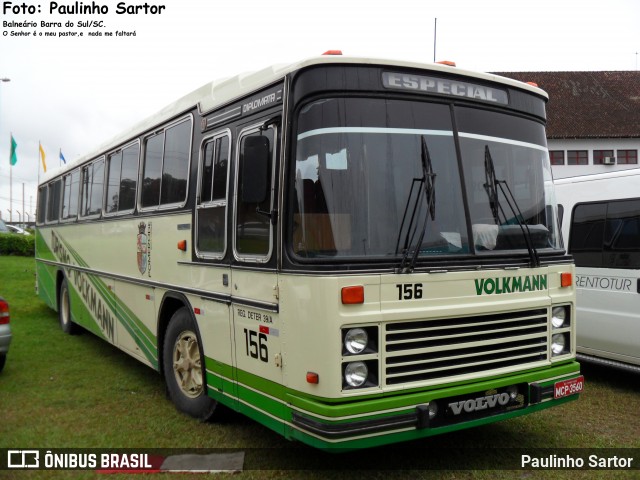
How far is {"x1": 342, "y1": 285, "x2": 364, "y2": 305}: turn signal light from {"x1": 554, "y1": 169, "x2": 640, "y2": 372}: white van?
4.37m

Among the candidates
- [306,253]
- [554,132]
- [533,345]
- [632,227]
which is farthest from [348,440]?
Answer: [554,132]

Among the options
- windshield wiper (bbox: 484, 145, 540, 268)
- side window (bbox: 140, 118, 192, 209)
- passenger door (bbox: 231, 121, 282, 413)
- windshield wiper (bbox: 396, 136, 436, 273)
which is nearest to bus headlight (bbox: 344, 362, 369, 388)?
passenger door (bbox: 231, 121, 282, 413)

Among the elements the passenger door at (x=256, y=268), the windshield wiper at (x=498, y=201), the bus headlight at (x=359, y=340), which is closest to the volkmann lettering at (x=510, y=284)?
the windshield wiper at (x=498, y=201)

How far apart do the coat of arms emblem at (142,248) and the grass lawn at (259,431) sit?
1.48 m

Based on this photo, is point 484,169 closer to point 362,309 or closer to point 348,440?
point 362,309

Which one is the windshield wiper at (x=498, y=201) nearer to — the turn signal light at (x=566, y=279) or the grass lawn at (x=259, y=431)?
the turn signal light at (x=566, y=279)

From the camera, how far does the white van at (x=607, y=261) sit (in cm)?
733

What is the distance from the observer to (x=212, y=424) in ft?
20.3

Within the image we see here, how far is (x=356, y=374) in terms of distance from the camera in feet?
14.2

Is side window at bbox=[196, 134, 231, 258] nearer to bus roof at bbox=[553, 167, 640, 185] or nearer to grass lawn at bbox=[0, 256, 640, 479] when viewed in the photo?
grass lawn at bbox=[0, 256, 640, 479]

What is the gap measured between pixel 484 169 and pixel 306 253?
160cm

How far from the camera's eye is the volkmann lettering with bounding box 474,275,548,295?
15.7 feet

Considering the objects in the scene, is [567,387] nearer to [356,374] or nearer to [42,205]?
[356,374]

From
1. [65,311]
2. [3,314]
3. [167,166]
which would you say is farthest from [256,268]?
[65,311]
